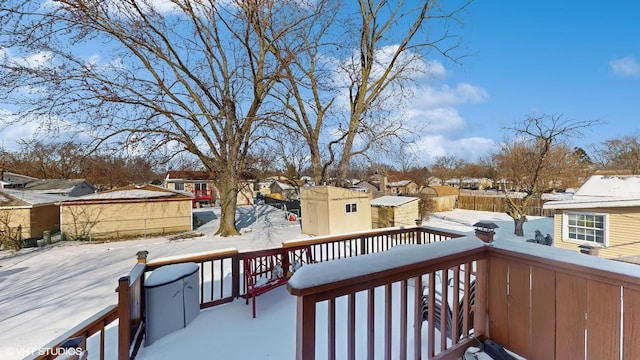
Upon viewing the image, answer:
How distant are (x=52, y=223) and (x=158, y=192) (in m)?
5.09

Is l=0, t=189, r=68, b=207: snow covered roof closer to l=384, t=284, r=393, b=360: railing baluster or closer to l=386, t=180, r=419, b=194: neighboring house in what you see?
l=384, t=284, r=393, b=360: railing baluster

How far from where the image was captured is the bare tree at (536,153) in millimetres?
11273

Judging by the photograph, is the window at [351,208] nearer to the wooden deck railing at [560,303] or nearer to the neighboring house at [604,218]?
the neighboring house at [604,218]

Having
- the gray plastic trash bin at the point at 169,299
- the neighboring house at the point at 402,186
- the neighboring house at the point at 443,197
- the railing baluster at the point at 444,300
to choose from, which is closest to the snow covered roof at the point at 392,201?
the neighboring house at the point at 443,197

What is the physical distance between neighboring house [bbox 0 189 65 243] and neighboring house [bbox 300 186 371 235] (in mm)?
11927

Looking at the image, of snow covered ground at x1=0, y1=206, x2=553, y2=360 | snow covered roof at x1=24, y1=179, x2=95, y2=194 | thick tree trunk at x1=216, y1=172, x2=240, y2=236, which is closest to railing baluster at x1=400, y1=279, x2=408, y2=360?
snow covered ground at x1=0, y1=206, x2=553, y2=360

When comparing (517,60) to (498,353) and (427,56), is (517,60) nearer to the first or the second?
(427,56)

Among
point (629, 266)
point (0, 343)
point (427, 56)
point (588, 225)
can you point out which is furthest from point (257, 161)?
point (588, 225)

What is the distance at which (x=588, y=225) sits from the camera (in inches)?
361

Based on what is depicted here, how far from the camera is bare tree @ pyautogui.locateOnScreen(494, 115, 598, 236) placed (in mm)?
11273

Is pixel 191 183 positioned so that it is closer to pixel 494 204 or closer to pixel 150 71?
pixel 150 71

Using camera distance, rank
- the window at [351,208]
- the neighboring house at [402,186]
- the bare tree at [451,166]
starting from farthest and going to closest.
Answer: the bare tree at [451,166]
the neighboring house at [402,186]
the window at [351,208]

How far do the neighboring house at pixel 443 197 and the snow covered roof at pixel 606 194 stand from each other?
12.8 metres

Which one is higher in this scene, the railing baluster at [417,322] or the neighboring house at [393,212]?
the railing baluster at [417,322]
